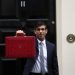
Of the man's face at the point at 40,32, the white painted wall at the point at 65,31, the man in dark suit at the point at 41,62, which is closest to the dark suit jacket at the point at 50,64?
the man in dark suit at the point at 41,62

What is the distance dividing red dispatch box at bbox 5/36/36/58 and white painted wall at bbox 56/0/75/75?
792mm

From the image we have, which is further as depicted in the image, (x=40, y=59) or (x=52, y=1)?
(x=52, y=1)

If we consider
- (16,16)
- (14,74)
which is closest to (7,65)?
(14,74)

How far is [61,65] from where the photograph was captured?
17.6 ft

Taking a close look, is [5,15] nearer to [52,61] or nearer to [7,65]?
[7,65]

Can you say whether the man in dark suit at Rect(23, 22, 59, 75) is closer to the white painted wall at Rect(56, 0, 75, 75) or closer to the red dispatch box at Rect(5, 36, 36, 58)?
the red dispatch box at Rect(5, 36, 36, 58)

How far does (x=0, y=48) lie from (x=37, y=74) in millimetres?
1039

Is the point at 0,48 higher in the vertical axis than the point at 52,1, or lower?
lower

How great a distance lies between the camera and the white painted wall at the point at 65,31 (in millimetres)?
5320

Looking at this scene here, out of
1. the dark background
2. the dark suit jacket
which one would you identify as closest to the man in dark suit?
the dark suit jacket

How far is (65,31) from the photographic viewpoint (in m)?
5.34

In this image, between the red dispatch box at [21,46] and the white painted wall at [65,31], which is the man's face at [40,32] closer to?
the red dispatch box at [21,46]

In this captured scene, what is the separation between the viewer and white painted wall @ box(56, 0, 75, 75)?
209 inches

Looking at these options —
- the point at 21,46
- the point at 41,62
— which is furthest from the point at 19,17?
the point at 41,62
